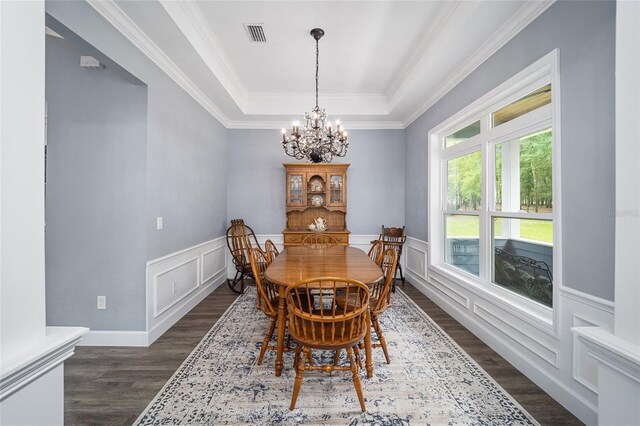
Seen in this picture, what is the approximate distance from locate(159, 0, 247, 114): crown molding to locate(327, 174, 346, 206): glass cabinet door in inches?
76.4

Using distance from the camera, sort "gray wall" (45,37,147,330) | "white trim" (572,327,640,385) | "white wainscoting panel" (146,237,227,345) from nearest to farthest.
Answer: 1. "white trim" (572,327,640,385)
2. "gray wall" (45,37,147,330)
3. "white wainscoting panel" (146,237,227,345)

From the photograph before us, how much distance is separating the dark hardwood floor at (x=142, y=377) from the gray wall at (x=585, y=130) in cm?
84

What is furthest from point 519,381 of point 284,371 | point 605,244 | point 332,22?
point 332,22

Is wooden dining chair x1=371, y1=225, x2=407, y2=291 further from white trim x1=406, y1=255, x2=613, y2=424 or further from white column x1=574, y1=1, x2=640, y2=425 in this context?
white column x1=574, y1=1, x2=640, y2=425

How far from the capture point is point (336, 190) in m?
4.95

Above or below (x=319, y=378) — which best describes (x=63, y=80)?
above

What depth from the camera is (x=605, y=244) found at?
1.60 metres

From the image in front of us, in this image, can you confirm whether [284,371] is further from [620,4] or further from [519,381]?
[620,4]

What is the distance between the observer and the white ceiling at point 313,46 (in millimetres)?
2328

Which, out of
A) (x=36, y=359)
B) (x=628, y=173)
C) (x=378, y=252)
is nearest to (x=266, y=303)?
(x=378, y=252)

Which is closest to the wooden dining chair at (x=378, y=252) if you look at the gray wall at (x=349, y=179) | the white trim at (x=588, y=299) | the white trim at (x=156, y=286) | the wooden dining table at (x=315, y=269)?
the wooden dining table at (x=315, y=269)

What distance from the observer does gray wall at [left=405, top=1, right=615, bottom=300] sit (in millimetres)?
1588

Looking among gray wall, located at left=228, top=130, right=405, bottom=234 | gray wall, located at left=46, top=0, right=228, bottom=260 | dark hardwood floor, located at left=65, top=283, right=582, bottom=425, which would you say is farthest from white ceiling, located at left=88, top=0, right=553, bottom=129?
dark hardwood floor, located at left=65, top=283, right=582, bottom=425

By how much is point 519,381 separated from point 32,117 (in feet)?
10.1
